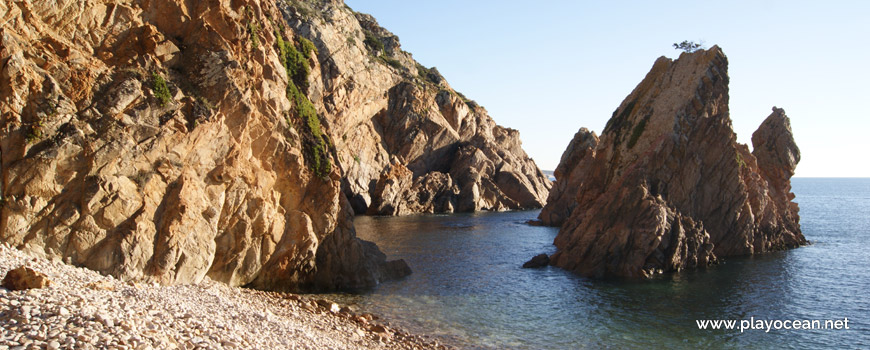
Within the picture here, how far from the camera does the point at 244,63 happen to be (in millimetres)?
26547

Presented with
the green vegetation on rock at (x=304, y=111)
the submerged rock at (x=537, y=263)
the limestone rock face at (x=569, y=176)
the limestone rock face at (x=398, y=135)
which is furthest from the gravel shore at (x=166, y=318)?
the limestone rock face at (x=398, y=135)

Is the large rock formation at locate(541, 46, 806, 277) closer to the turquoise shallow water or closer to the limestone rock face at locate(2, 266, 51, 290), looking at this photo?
the turquoise shallow water

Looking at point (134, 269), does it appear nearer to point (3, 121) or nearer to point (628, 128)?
point (3, 121)

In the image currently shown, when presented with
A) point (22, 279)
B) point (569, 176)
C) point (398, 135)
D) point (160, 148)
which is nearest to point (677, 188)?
point (160, 148)

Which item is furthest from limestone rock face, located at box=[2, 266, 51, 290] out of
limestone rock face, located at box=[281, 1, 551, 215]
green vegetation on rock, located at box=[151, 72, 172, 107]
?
limestone rock face, located at box=[281, 1, 551, 215]

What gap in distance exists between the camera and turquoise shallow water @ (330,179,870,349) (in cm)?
2458

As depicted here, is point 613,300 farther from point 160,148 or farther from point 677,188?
point 160,148

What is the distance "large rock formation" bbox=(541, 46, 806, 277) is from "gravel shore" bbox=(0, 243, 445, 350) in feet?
68.8

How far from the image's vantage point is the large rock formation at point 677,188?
39094 mm

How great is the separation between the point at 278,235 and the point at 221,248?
3013mm

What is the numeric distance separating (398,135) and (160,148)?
80.5 meters

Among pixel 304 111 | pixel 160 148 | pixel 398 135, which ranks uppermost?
Result: pixel 398 135

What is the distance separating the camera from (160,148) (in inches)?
858

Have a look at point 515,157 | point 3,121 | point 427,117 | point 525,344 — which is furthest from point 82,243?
point 515,157
